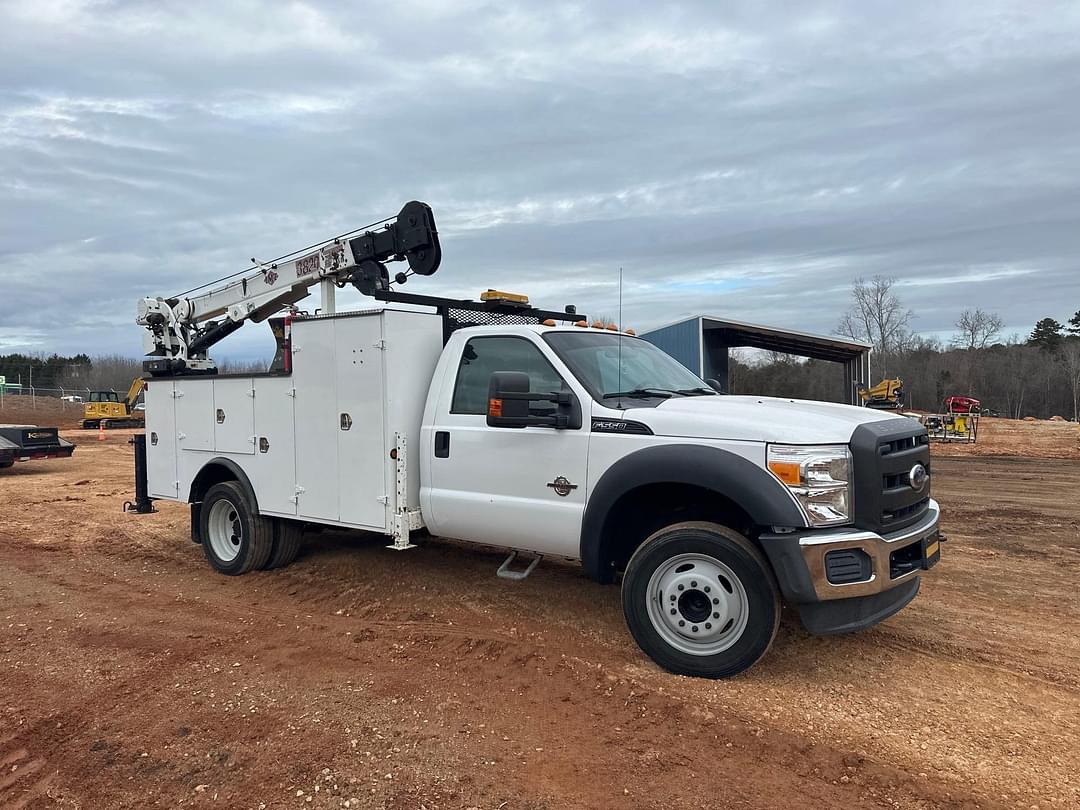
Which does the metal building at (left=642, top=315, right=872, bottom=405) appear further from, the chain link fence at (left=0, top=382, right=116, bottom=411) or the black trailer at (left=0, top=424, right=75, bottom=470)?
the chain link fence at (left=0, top=382, right=116, bottom=411)

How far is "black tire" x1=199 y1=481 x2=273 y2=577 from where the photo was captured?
6.63m

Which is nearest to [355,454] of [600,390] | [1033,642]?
[600,390]

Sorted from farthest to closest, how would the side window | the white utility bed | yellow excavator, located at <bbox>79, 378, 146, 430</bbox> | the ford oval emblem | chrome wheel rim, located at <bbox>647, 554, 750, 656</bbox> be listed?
1. yellow excavator, located at <bbox>79, 378, 146, 430</bbox>
2. the white utility bed
3. the side window
4. the ford oval emblem
5. chrome wheel rim, located at <bbox>647, 554, 750, 656</bbox>

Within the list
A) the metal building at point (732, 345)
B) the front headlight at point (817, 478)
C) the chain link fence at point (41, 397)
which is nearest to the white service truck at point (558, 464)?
the front headlight at point (817, 478)

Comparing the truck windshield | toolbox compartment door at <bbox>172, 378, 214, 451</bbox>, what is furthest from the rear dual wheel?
the truck windshield

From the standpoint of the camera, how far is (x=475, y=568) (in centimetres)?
665

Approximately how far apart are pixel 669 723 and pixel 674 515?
1.33m

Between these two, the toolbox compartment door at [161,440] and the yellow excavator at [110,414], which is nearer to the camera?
the toolbox compartment door at [161,440]

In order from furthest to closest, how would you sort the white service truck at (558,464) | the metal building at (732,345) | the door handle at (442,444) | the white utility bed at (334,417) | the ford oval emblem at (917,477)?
the metal building at (732,345) < the white utility bed at (334,417) < the door handle at (442,444) < the ford oval emblem at (917,477) < the white service truck at (558,464)

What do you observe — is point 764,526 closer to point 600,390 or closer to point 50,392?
point 600,390

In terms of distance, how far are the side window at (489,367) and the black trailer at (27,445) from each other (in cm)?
1408

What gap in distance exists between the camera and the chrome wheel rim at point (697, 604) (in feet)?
13.7

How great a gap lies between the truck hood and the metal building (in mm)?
18225

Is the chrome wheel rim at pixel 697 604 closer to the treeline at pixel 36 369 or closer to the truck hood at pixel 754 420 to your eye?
the truck hood at pixel 754 420
